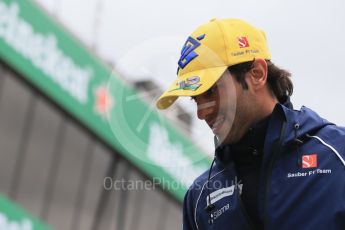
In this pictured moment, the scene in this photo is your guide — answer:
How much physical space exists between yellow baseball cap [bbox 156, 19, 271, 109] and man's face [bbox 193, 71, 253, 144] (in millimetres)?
60

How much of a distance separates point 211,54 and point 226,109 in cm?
25

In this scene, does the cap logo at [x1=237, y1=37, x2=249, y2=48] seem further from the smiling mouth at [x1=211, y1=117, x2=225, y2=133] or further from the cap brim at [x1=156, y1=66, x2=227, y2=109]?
the smiling mouth at [x1=211, y1=117, x2=225, y2=133]

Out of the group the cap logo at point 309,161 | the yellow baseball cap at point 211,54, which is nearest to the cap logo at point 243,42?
the yellow baseball cap at point 211,54

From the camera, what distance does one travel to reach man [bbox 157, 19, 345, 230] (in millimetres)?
2736

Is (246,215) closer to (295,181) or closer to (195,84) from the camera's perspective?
(295,181)

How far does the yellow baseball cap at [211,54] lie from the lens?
9.90 ft

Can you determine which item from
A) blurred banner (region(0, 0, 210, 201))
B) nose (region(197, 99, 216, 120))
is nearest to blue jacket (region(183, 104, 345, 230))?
nose (region(197, 99, 216, 120))

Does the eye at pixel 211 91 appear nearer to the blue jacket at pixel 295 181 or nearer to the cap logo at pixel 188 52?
the cap logo at pixel 188 52

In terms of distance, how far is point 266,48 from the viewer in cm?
323

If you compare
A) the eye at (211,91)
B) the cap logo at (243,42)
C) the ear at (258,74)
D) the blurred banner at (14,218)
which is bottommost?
the blurred banner at (14,218)

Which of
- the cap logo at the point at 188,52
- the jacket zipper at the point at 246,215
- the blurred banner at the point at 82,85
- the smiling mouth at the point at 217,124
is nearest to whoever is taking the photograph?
the jacket zipper at the point at 246,215

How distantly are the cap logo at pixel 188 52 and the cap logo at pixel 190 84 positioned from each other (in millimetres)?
100

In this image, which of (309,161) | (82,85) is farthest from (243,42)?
(82,85)

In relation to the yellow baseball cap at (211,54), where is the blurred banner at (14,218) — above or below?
below
